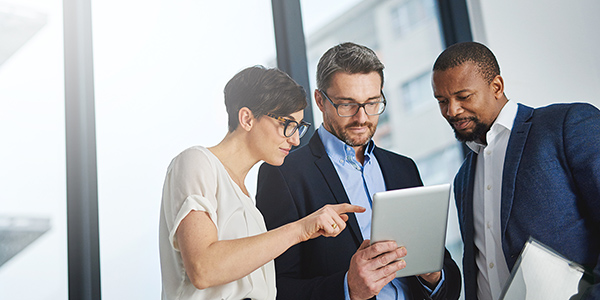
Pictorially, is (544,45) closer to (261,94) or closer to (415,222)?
(415,222)

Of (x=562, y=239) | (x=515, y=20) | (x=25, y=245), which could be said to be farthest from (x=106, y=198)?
(x=515, y=20)

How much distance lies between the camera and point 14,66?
2.31 metres

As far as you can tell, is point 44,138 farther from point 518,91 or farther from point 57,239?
point 518,91

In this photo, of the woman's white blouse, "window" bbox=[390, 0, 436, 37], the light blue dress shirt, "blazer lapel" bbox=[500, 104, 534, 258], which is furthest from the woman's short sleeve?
"window" bbox=[390, 0, 436, 37]

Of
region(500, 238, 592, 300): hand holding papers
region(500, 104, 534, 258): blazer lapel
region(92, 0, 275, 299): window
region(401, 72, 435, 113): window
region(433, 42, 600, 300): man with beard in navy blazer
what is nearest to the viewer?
region(500, 238, 592, 300): hand holding papers

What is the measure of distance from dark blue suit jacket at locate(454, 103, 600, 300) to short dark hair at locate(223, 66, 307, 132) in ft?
2.76

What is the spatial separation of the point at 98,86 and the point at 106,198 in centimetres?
52

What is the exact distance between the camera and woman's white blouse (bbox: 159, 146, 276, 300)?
4.59ft

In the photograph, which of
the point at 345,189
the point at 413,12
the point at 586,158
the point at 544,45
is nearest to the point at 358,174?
the point at 345,189

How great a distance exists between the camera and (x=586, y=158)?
1761mm

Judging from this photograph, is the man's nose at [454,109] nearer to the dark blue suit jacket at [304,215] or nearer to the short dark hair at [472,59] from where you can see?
the short dark hair at [472,59]

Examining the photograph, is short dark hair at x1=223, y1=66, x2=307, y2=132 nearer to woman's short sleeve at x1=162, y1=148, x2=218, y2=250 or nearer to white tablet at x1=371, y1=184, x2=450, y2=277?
woman's short sleeve at x1=162, y1=148, x2=218, y2=250

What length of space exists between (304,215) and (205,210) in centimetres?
59

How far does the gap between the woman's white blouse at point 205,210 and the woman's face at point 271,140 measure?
0.63 ft
